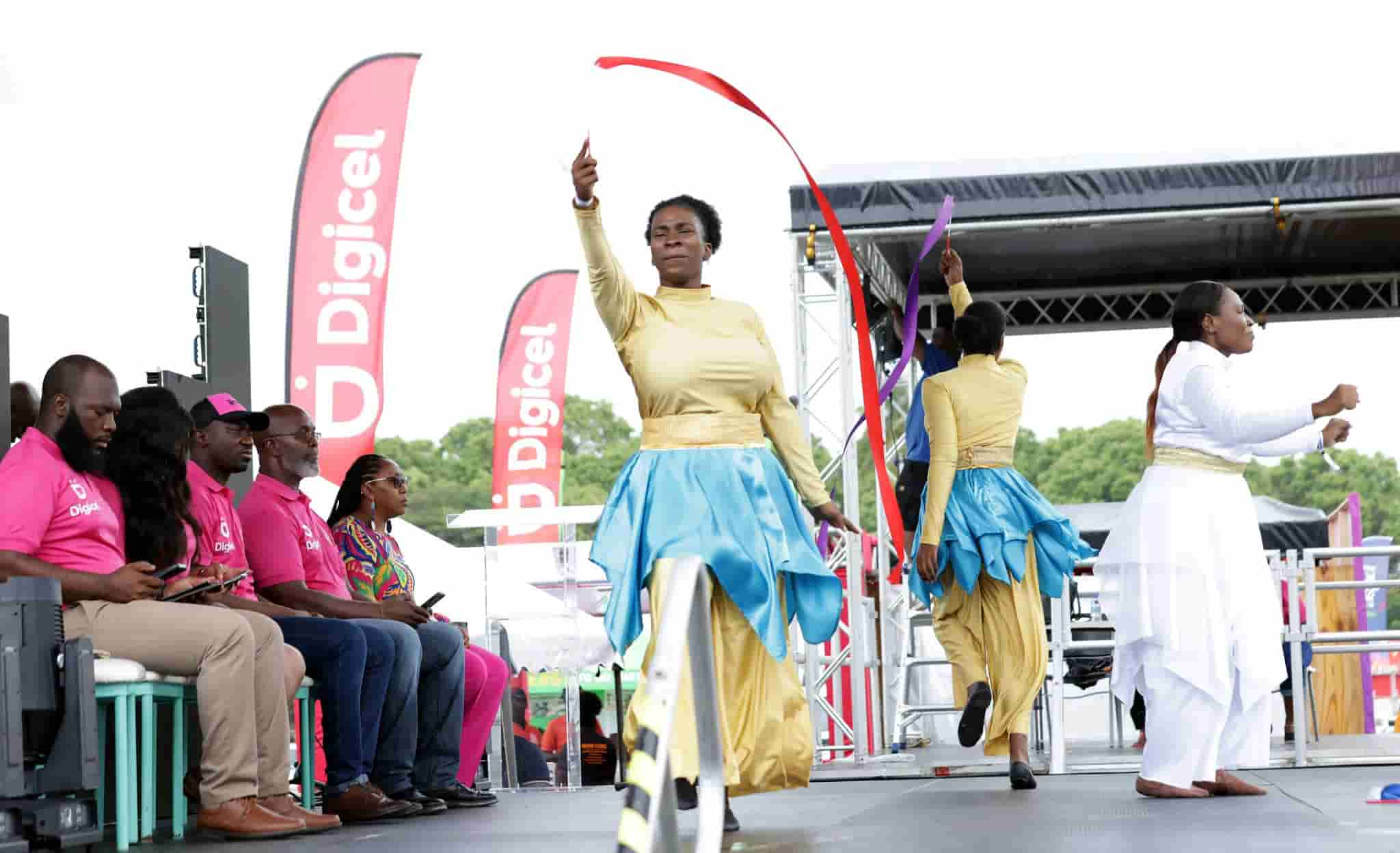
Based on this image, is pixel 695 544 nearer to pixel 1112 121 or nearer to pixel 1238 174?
pixel 1238 174

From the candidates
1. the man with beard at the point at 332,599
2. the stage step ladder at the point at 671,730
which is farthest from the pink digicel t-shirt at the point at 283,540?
the stage step ladder at the point at 671,730

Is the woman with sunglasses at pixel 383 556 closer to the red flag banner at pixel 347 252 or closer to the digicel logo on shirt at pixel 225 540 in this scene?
the digicel logo on shirt at pixel 225 540

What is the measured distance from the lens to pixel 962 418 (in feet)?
22.6

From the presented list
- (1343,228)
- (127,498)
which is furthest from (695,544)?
(1343,228)

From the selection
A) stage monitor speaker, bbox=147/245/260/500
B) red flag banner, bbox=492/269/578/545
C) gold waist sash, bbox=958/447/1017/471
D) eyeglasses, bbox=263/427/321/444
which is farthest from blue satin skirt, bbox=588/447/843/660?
red flag banner, bbox=492/269/578/545

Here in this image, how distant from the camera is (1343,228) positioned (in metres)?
10.6

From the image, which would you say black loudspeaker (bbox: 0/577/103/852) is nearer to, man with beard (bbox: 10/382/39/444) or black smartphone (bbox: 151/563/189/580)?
black smartphone (bbox: 151/563/189/580)

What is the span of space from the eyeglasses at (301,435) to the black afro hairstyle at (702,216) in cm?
187

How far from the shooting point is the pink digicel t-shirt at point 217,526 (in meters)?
5.61

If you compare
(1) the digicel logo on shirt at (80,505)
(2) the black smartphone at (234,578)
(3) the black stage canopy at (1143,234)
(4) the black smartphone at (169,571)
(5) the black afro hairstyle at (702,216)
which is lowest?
(2) the black smartphone at (234,578)

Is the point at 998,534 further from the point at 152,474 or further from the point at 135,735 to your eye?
the point at 135,735

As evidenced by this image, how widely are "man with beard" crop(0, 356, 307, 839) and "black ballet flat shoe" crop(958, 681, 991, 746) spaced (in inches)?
103

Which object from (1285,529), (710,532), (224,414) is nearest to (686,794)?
Answer: (710,532)

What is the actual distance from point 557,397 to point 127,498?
39.2ft
